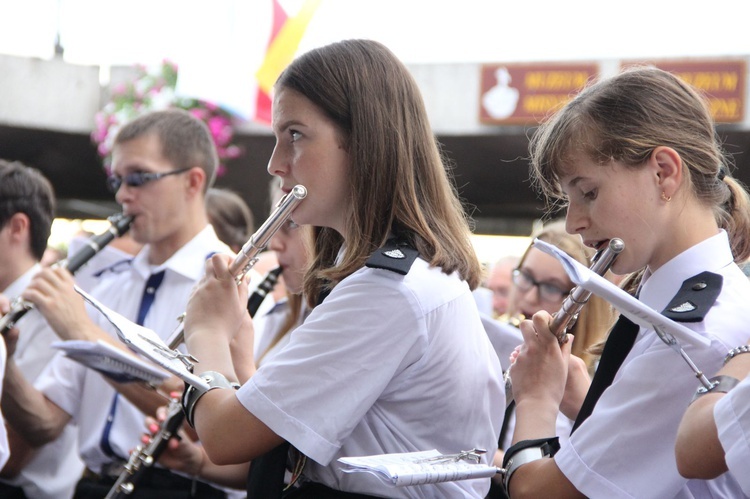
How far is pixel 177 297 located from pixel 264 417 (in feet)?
6.47

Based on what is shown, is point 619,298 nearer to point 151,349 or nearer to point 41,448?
point 151,349

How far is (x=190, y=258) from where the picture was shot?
398 centimetres

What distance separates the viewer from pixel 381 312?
79.4 inches

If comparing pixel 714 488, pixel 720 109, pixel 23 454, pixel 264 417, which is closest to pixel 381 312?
pixel 264 417

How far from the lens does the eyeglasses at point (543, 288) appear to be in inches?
153

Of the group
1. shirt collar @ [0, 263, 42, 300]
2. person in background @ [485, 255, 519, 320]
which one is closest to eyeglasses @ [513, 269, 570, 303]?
shirt collar @ [0, 263, 42, 300]

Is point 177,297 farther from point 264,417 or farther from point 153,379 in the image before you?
point 264,417

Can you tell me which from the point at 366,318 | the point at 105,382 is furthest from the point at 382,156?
the point at 105,382

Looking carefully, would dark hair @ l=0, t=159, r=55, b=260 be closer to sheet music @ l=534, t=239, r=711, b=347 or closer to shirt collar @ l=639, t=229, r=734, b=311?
shirt collar @ l=639, t=229, r=734, b=311

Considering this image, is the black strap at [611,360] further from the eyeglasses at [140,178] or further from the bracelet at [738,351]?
the eyeglasses at [140,178]

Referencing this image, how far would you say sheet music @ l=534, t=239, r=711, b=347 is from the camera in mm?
1544

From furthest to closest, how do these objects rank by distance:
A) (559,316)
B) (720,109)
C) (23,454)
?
(720,109) → (23,454) → (559,316)

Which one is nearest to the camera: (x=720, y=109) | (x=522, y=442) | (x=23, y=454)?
(x=522, y=442)

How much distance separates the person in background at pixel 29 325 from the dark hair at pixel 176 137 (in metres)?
0.48
